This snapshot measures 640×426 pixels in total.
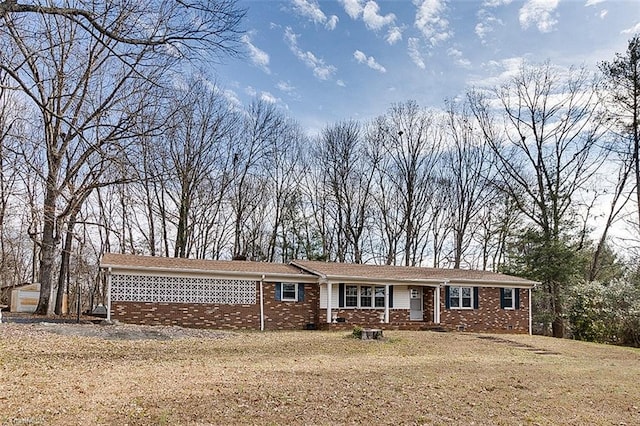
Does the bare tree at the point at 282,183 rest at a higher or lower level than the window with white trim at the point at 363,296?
higher

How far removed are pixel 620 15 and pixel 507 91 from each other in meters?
9.78

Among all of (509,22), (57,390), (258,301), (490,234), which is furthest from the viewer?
(490,234)

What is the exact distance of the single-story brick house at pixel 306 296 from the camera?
708 inches

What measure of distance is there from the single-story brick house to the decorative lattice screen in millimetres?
34

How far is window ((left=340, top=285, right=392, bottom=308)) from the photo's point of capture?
21141 millimetres

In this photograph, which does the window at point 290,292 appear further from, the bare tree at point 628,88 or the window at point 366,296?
the bare tree at point 628,88

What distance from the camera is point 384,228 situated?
34.3 m

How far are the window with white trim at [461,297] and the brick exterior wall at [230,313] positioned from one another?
6369mm

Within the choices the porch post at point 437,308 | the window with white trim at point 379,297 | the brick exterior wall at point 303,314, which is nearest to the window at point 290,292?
the brick exterior wall at point 303,314

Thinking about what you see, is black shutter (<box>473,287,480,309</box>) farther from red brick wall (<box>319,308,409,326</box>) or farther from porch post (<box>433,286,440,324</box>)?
red brick wall (<box>319,308,409,326</box>)

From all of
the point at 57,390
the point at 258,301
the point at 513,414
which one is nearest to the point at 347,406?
the point at 513,414

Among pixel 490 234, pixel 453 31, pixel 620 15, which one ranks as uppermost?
pixel 620 15

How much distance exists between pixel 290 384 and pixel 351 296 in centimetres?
1263

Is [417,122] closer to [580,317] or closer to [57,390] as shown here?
[580,317]
